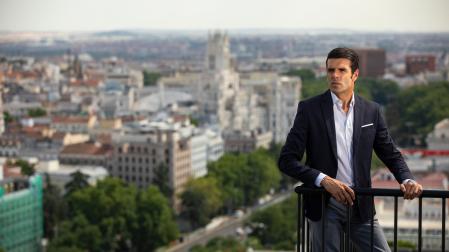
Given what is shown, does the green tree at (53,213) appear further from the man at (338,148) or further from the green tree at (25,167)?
the man at (338,148)

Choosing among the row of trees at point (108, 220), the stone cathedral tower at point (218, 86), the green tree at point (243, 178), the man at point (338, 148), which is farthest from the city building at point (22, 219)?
the man at point (338, 148)

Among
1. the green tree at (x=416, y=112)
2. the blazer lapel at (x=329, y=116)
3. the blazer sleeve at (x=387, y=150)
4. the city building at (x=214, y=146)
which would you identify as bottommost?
the green tree at (x=416, y=112)

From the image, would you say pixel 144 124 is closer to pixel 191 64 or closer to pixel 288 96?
pixel 288 96

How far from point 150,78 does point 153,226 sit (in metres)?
55.3

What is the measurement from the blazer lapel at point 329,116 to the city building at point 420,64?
260ft

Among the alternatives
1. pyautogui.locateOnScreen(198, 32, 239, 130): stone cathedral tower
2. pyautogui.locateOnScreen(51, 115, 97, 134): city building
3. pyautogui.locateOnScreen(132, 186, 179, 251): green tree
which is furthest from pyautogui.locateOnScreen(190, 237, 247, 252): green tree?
pyautogui.locateOnScreen(198, 32, 239, 130): stone cathedral tower

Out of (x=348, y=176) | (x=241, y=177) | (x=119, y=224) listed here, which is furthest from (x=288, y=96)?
(x=348, y=176)

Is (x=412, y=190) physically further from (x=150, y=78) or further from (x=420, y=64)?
(x=420, y=64)

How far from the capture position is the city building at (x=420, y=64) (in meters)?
84.3

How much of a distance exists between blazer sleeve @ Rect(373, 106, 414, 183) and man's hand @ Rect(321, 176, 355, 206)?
256mm

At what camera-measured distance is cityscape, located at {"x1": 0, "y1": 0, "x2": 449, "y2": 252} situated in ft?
102

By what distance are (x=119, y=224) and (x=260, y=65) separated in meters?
63.3

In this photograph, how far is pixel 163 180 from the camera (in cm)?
3909

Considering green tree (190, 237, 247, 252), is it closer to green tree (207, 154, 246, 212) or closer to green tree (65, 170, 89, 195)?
green tree (207, 154, 246, 212)
